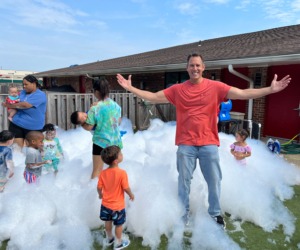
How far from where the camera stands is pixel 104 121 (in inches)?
124

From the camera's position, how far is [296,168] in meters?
4.97

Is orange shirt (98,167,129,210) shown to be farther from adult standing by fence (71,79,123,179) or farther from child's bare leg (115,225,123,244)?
adult standing by fence (71,79,123,179)

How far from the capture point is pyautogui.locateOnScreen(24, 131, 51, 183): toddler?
3195 mm

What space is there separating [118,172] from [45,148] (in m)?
1.80

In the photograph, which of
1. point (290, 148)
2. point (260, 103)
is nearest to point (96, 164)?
point (290, 148)

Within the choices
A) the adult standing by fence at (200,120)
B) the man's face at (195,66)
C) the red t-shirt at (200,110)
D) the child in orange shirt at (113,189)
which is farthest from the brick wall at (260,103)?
the child in orange shirt at (113,189)

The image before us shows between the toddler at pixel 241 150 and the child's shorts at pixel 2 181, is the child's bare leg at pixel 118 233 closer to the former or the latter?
the child's shorts at pixel 2 181

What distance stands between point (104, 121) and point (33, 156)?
0.93 meters

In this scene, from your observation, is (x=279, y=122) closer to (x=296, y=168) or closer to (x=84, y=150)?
(x=296, y=168)

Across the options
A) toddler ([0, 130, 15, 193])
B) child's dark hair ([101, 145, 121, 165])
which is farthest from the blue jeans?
toddler ([0, 130, 15, 193])

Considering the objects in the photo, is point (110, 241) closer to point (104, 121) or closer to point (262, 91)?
point (104, 121)

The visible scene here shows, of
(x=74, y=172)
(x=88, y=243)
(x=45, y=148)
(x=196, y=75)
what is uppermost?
(x=196, y=75)

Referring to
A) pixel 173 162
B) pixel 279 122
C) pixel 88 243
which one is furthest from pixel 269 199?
pixel 279 122

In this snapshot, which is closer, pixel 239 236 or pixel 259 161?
pixel 239 236
